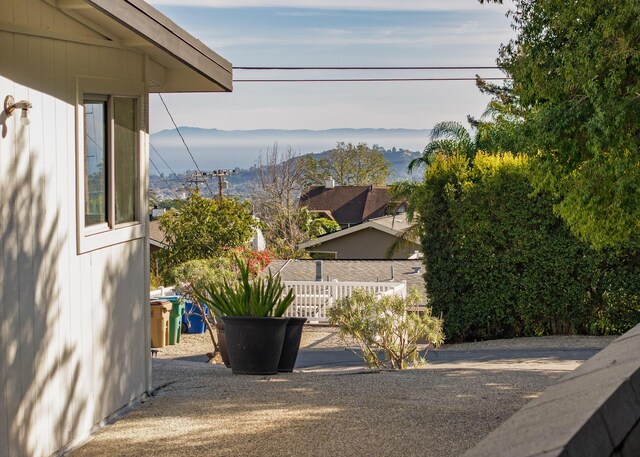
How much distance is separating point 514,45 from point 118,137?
230 inches

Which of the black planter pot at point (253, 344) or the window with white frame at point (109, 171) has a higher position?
the window with white frame at point (109, 171)

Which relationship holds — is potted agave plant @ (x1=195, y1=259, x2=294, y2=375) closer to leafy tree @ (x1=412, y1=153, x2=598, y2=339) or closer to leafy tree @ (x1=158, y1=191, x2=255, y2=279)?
leafy tree @ (x1=412, y1=153, x2=598, y2=339)

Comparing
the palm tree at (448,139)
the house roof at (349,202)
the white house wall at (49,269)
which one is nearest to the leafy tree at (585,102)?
the white house wall at (49,269)

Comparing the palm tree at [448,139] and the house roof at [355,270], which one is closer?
the house roof at [355,270]

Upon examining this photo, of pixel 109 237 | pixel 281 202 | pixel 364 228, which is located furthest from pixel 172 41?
pixel 281 202

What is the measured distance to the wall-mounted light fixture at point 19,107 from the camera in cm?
544

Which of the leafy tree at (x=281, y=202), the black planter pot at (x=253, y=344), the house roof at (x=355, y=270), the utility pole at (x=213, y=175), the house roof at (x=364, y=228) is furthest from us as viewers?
the utility pole at (x=213, y=175)

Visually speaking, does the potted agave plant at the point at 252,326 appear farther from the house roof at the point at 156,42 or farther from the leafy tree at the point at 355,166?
the leafy tree at the point at 355,166

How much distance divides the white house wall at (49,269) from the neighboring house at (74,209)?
0.01 metres

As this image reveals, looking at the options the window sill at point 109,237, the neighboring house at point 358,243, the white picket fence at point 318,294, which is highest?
the neighboring house at point 358,243

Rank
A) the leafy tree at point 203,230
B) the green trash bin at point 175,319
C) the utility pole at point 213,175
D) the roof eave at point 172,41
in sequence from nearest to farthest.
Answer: the roof eave at point 172,41, the green trash bin at point 175,319, the leafy tree at point 203,230, the utility pole at point 213,175

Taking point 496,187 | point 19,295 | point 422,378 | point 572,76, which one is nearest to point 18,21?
point 19,295

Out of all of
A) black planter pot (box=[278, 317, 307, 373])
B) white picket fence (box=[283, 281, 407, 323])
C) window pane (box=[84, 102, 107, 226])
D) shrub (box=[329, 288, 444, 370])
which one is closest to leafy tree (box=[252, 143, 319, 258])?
white picket fence (box=[283, 281, 407, 323])

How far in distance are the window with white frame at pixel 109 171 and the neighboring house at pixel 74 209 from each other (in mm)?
14
